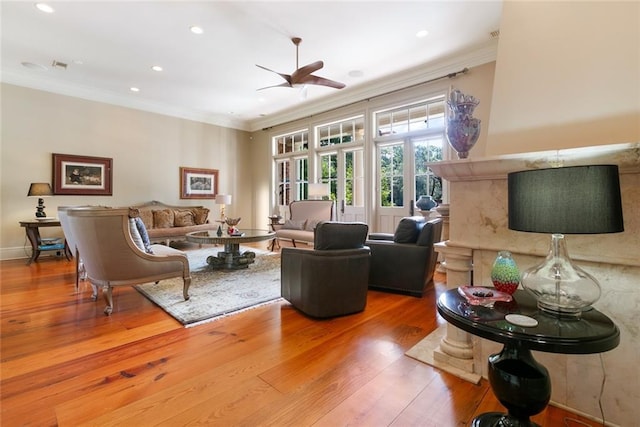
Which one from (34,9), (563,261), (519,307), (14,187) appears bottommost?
(519,307)

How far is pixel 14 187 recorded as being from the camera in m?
5.18

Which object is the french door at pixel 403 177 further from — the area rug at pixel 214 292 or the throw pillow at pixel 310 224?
the area rug at pixel 214 292

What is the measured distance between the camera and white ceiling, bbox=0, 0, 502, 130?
3.41 m

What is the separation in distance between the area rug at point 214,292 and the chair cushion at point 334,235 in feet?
3.12

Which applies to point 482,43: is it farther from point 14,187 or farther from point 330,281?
point 14,187

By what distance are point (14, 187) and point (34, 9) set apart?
10.8 feet

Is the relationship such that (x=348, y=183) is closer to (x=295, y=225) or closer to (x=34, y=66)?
(x=295, y=225)

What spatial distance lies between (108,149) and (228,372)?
618 cm

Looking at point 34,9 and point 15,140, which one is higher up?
point 34,9

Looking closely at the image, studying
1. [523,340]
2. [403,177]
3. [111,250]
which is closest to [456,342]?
[523,340]

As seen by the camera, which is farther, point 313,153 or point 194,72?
point 313,153

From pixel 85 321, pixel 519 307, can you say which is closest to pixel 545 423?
pixel 519 307

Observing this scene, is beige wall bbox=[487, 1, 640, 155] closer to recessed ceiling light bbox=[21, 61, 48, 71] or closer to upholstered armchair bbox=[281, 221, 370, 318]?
upholstered armchair bbox=[281, 221, 370, 318]

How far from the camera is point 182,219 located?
6.52 m
